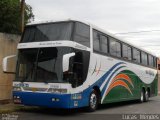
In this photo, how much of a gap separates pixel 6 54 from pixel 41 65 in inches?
135

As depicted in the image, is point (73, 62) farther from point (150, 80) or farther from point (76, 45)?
point (150, 80)

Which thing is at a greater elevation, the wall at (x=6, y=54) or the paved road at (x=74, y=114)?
the wall at (x=6, y=54)

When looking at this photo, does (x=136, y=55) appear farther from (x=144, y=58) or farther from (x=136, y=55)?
(x=144, y=58)

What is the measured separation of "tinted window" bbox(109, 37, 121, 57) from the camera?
677 inches

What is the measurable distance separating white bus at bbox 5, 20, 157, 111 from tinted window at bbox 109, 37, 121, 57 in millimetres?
473

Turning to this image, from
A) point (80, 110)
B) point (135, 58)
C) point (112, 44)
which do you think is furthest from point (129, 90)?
point (80, 110)

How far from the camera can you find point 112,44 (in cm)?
1736

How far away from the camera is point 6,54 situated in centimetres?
1623

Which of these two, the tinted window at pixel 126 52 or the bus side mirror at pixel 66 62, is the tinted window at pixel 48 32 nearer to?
the bus side mirror at pixel 66 62

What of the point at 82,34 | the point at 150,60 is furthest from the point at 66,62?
the point at 150,60

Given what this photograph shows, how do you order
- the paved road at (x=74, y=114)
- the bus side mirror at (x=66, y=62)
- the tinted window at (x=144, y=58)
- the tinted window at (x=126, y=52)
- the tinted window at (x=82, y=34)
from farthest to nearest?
the tinted window at (x=144, y=58)
the tinted window at (x=126, y=52)
the tinted window at (x=82, y=34)
the paved road at (x=74, y=114)
the bus side mirror at (x=66, y=62)

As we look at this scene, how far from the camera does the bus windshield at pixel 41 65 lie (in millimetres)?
13078

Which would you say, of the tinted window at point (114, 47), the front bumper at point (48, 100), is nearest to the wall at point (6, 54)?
the front bumper at point (48, 100)

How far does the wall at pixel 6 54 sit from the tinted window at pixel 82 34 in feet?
12.8
